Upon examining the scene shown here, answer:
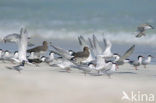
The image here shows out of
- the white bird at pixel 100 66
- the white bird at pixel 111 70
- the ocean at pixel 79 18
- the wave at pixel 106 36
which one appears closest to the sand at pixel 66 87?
the white bird at pixel 111 70

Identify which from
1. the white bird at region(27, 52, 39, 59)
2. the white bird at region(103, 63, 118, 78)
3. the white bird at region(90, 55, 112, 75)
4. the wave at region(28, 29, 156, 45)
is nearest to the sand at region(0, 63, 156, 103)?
the white bird at region(103, 63, 118, 78)

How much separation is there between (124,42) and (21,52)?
280 inches

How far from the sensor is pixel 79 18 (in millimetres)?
20359

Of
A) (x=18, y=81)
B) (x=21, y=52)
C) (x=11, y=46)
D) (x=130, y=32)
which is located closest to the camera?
(x=18, y=81)

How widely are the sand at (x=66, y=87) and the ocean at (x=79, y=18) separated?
26.7 feet

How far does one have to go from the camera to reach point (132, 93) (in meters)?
6.16

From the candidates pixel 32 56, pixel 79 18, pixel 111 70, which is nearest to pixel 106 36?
pixel 79 18

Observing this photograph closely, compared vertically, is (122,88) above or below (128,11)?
below

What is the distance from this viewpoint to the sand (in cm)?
604

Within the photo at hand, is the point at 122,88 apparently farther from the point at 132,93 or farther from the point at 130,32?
the point at 130,32

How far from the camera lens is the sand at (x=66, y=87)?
6035 mm

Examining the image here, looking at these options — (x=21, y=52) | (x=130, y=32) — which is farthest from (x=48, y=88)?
(x=130, y=32)

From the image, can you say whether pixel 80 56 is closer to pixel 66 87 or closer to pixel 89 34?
pixel 66 87

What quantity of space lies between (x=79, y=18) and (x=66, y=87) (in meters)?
14.0
